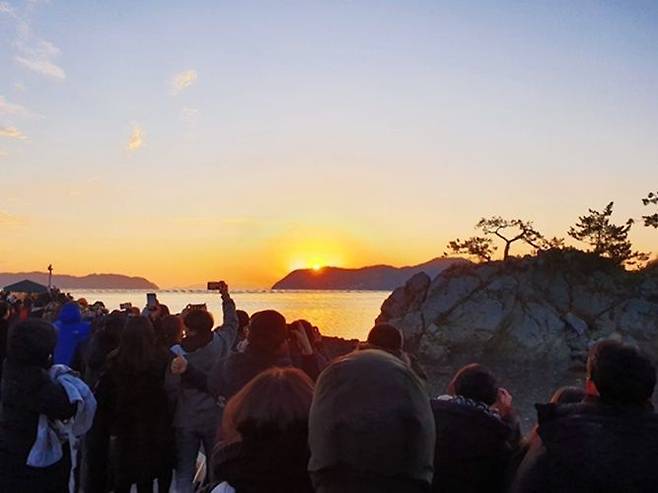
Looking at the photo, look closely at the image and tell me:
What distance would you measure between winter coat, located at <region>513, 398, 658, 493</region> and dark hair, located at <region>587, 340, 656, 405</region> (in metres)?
0.05

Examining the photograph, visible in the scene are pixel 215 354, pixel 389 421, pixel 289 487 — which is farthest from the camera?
pixel 215 354

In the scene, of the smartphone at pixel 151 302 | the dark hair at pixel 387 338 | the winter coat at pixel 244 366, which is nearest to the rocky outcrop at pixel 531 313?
the smartphone at pixel 151 302

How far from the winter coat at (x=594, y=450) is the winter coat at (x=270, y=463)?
3.44 feet

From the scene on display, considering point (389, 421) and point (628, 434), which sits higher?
point (389, 421)

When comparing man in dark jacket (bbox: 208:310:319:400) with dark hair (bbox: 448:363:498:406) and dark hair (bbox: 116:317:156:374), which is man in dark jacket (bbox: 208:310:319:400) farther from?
dark hair (bbox: 448:363:498:406)

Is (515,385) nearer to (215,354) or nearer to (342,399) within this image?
(215,354)

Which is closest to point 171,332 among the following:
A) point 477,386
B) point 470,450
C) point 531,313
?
point 477,386

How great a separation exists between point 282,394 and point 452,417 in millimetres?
1059

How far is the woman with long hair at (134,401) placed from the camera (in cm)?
568

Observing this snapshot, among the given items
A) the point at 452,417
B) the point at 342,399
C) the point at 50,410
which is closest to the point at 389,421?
the point at 342,399

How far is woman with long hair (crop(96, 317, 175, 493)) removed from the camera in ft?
18.6

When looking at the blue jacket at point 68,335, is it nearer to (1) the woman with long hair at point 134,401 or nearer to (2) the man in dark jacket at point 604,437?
(1) the woman with long hair at point 134,401

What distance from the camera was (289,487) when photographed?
2.93 metres

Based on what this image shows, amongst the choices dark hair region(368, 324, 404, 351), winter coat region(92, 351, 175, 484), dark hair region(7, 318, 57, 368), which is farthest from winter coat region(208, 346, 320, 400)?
dark hair region(7, 318, 57, 368)
